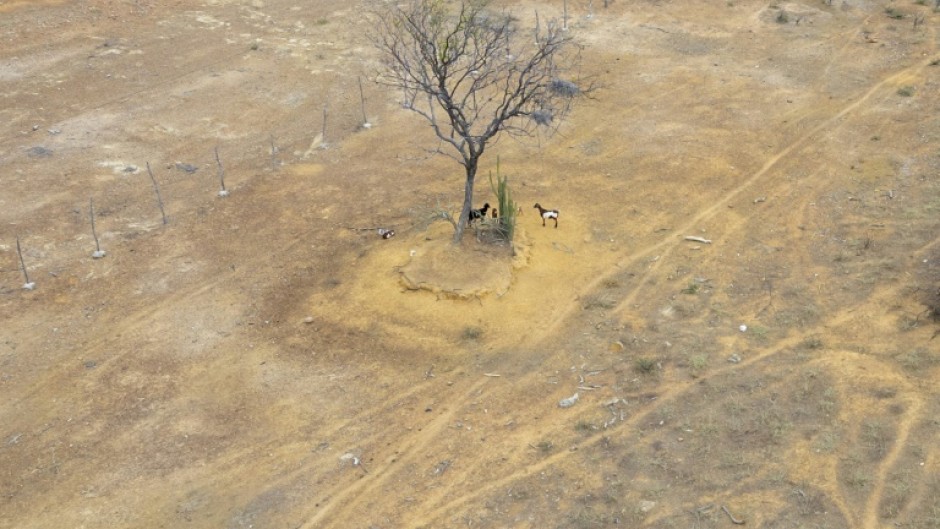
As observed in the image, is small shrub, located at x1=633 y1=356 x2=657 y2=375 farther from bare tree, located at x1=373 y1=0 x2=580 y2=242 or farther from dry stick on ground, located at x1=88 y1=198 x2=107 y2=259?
dry stick on ground, located at x1=88 y1=198 x2=107 y2=259

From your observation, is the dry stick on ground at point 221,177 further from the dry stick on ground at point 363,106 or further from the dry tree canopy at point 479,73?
the dry tree canopy at point 479,73

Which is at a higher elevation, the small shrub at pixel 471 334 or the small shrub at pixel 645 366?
the small shrub at pixel 645 366

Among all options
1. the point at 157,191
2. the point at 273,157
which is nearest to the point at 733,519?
the point at 157,191

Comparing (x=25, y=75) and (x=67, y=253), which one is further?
(x=25, y=75)

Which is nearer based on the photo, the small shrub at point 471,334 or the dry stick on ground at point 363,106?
the small shrub at point 471,334

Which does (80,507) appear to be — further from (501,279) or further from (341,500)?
(501,279)

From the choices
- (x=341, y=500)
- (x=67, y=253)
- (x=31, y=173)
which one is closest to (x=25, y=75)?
(x=31, y=173)

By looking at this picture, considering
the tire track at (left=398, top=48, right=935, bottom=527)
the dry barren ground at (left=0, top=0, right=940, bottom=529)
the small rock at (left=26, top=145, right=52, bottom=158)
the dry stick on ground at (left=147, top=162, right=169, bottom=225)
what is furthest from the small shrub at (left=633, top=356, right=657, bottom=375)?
the small rock at (left=26, top=145, right=52, bottom=158)

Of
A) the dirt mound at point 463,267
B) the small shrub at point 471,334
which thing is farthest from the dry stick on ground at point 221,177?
the small shrub at point 471,334
